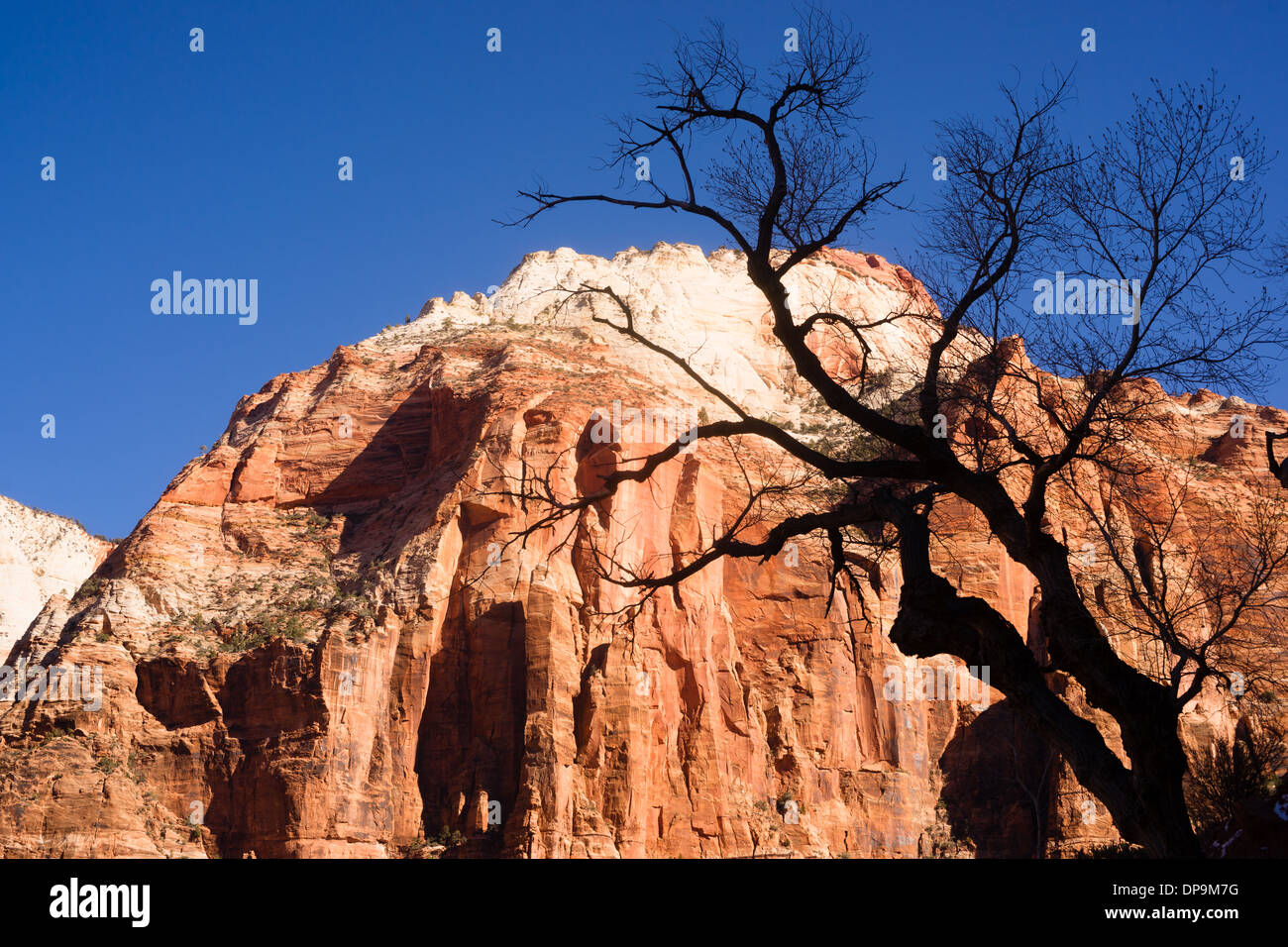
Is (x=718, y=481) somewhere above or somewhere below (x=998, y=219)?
above

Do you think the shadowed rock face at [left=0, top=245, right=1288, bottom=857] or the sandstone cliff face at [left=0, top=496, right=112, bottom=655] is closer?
the shadowed rock face at [left=0, top=245, right=1288, bottom=857]

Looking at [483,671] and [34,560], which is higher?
[34,560]

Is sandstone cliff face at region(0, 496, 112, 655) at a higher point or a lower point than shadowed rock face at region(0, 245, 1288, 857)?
higher

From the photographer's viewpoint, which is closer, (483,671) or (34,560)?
(483,671)
